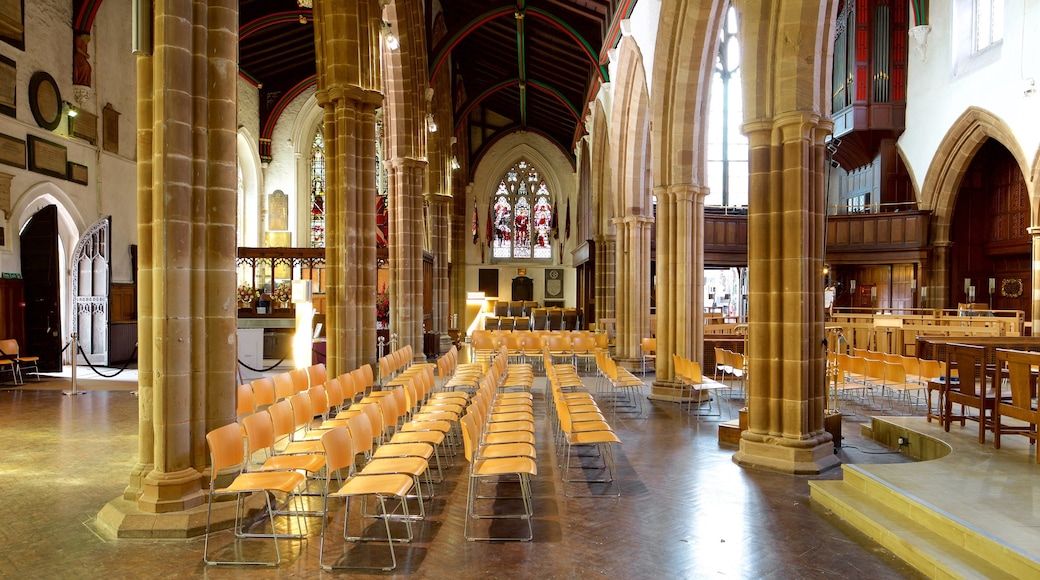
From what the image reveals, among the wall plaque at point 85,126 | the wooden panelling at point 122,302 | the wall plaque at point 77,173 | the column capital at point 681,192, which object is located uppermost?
the wall plaque at point 85,126

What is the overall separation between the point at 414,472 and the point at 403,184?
11.3 m

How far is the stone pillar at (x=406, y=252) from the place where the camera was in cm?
1429

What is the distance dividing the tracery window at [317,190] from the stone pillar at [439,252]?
707 cm

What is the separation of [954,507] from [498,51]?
70.5 feet

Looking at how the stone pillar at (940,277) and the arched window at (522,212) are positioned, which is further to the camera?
the arched window at (522,212)

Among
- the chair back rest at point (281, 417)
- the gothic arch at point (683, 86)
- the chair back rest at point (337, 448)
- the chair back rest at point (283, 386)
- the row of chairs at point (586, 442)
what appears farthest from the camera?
the gothic arch at point (683, 86)

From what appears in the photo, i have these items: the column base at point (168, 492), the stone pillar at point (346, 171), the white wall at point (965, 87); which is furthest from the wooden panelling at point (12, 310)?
the white wall at point (965, 87)

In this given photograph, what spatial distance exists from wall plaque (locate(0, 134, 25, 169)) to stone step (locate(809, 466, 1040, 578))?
51.9 feet

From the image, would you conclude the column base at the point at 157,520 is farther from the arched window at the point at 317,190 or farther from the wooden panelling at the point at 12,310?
the arched window at the point at 317,190

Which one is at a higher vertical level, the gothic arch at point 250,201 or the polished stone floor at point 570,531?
the gothic arch at point 250,201

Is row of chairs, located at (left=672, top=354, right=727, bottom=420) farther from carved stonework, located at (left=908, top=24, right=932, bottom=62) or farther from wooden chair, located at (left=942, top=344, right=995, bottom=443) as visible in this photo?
carved stonework, located at (left=908, top=24, right=932, bottom=62)

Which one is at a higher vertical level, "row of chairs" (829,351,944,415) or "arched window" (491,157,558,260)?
"arched window" (491,157,558,260)

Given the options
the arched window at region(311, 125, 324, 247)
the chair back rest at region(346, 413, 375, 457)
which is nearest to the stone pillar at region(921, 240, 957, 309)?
the chair back rest at region(346, 413, 375, 457)

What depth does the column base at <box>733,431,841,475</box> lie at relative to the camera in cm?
636
